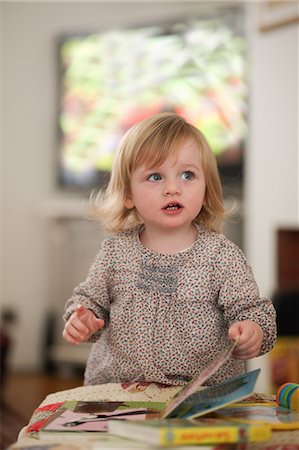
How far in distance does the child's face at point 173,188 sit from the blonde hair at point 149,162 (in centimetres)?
1

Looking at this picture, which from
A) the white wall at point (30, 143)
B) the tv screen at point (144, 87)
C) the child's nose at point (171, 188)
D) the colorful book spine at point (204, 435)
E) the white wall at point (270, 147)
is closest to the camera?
the colorful book spine at point (204, 435)

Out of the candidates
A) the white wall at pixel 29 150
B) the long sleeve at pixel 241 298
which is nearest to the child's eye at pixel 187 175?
the long sleeve at pixel 241 298

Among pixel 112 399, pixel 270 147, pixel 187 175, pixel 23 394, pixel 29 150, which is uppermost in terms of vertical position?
pixel 29 150

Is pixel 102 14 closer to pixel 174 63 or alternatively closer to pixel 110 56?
pixel 110 56

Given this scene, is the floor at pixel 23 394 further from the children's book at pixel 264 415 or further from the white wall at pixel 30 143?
the children's book at pixel 264 415

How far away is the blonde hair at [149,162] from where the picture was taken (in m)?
1.25

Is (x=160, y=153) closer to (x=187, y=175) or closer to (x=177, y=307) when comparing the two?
(x=187, y=175)

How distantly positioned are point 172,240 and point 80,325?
201 mm

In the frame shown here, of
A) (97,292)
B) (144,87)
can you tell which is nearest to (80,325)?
(97,292)

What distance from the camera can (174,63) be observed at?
4625 mm

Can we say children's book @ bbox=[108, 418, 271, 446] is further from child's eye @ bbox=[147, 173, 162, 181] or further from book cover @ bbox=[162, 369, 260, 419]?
child's eye @ bbox=[147, 173, 162, 181]

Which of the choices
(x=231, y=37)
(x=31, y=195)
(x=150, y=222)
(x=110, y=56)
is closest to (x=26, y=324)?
(x=31, y=195)

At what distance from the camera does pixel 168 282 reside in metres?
1.26

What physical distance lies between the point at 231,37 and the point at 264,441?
3.64 m
